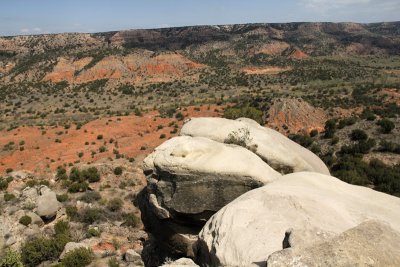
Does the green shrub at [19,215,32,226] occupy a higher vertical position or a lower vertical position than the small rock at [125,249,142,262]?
higher

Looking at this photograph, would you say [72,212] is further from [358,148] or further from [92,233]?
[358,148]

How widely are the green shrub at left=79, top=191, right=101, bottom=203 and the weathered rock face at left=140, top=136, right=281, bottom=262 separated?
11192 millimetres

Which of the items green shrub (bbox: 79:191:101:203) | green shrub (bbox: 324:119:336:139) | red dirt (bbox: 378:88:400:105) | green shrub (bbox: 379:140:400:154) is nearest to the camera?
green shrub (bbox: 79:191:101:203)

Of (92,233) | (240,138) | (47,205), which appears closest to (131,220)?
(92,233)

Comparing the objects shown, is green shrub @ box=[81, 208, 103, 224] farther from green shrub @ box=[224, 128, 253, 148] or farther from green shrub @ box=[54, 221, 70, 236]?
green shrub @ box=[224, 128, 253, 148]

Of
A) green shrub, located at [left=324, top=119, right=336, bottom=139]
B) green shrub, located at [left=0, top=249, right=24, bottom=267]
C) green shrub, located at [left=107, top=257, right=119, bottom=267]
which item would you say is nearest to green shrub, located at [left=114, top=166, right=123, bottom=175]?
green shrub, located at [left=107, top=257, right=119, bottom=267]

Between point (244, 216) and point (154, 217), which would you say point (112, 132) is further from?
point (244, 216)

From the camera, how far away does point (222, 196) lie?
14.4m

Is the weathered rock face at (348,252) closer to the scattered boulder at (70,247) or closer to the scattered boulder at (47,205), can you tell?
the scattered boulder at (70,247)

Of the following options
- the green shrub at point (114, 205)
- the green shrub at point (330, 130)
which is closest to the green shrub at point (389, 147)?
the green shrub at point (330, 130)

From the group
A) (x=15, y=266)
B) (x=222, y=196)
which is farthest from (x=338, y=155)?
(x=15, y=266)

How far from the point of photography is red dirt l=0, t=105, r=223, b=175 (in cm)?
3681

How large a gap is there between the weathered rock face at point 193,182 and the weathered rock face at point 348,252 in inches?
337

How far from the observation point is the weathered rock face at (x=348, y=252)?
17.2ft
